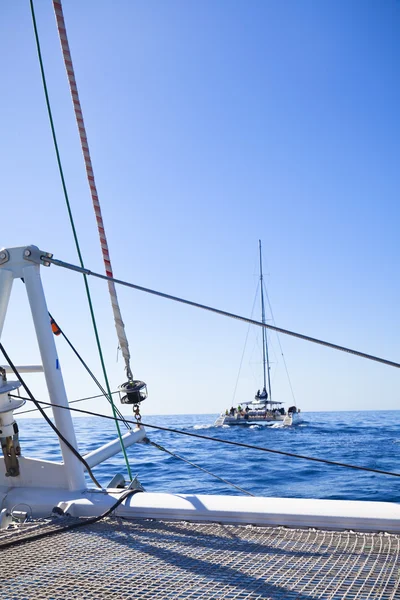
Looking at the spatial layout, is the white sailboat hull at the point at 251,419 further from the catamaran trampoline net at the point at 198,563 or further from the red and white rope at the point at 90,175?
the catamaran trampoline net at the point at 198,563

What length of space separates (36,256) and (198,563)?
2.40 meters

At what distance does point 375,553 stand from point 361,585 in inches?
14.9

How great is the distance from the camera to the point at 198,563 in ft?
7.63

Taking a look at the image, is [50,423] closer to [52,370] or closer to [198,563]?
[52,370]

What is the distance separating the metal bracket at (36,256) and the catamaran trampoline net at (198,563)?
1.79 metres

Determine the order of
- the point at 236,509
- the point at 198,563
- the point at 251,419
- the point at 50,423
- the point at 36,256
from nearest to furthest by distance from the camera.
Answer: the point at 198,563 < the point at 236,509 < the point at 50,423 < the point at 36,256 < the point at 251,419

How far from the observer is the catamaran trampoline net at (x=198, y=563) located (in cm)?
200

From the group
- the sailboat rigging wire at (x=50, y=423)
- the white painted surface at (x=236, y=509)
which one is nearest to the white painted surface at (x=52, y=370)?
the sailboat rigging wire at (x=50, y=423)

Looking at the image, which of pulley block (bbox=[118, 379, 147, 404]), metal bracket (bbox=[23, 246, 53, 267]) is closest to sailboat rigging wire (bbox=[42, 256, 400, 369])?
metal bracket (bbox=[23, 246, 53, 267])

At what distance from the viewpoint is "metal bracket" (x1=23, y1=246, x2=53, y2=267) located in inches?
150

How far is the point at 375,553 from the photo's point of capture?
234cm

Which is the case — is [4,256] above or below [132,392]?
above

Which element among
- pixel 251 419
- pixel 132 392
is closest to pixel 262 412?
pixel 251 419

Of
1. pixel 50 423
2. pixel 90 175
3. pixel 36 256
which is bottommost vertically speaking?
pixel 50 423
